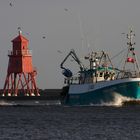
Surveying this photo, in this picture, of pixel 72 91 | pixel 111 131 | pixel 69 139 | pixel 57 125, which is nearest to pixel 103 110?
pixel 72 91

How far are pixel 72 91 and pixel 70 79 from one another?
5956 millimetres

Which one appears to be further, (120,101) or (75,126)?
(120,101)

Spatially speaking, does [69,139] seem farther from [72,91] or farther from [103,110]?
[72,91]

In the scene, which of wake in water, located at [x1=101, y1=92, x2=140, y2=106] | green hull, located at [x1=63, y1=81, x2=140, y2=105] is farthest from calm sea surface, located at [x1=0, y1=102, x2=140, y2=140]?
wake in water, located at [x1=101, y1=92, x2=140, y2=106]

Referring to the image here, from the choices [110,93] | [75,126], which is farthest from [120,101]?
[75,126]

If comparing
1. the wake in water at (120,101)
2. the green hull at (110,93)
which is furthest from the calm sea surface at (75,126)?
the wake in water at (120,101)

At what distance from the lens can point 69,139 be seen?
82.2 metres

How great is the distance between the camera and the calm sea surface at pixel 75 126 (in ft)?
279

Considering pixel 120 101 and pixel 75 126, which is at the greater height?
pixel 120 101

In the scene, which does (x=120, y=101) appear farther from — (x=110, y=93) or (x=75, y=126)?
(x=75, y=126)

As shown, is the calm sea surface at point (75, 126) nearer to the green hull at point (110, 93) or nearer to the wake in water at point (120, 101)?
the green hull at point (110, 93)

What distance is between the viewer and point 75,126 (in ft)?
322

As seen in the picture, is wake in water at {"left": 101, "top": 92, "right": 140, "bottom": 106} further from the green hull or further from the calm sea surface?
the calm sea surface

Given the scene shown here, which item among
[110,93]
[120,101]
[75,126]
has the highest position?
[110,93]
